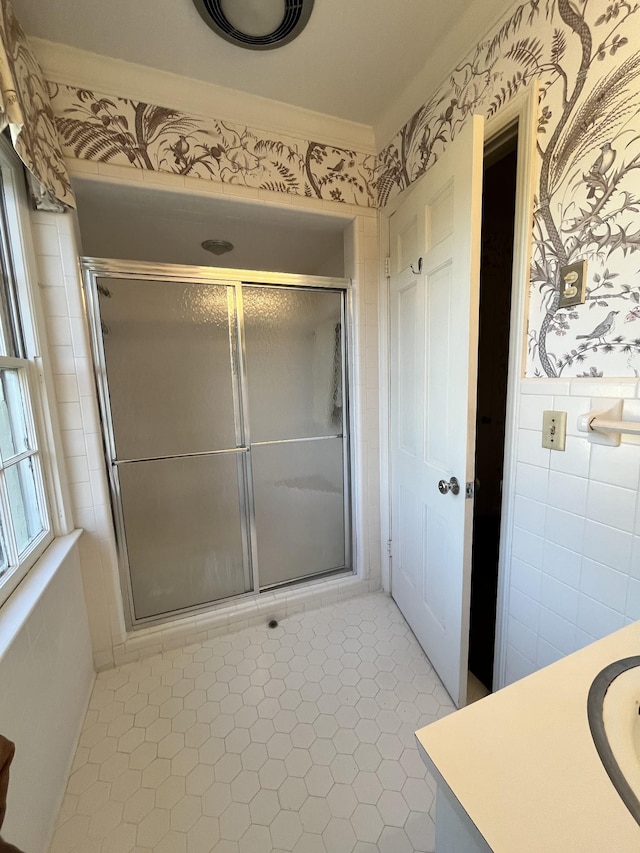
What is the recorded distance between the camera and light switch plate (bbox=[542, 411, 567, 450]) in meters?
1.06

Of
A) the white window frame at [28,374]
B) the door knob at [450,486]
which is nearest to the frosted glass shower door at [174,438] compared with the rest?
the white window frame at [28,374]

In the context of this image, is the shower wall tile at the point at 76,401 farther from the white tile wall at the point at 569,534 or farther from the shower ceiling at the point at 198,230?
the white tile wall at the point at 569,534

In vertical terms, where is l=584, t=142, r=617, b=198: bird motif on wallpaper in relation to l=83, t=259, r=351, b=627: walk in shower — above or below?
above

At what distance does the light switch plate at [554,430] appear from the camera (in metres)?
1.06

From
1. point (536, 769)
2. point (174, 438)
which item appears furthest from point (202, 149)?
point (536, 769)

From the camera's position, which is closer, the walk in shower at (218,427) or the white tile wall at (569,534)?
the white tile wall at (569,534)

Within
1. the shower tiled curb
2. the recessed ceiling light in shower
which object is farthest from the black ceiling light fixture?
the shower tiled curb

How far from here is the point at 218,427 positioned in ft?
6.03

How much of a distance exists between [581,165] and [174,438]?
178 cm

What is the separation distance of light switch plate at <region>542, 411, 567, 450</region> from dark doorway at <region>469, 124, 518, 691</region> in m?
0.98

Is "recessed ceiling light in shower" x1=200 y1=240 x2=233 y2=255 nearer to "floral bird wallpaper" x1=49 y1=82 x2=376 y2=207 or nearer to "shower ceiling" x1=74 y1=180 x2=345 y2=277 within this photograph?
"shower ceiling" x1=74 y1=180 x2=345 y2=277

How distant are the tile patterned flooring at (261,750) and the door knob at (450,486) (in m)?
0.83

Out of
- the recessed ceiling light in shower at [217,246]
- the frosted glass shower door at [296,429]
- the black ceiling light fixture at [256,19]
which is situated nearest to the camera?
the black ceiling light fixture at [256,19]

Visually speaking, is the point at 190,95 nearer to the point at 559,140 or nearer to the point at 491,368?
the point at 559,140
